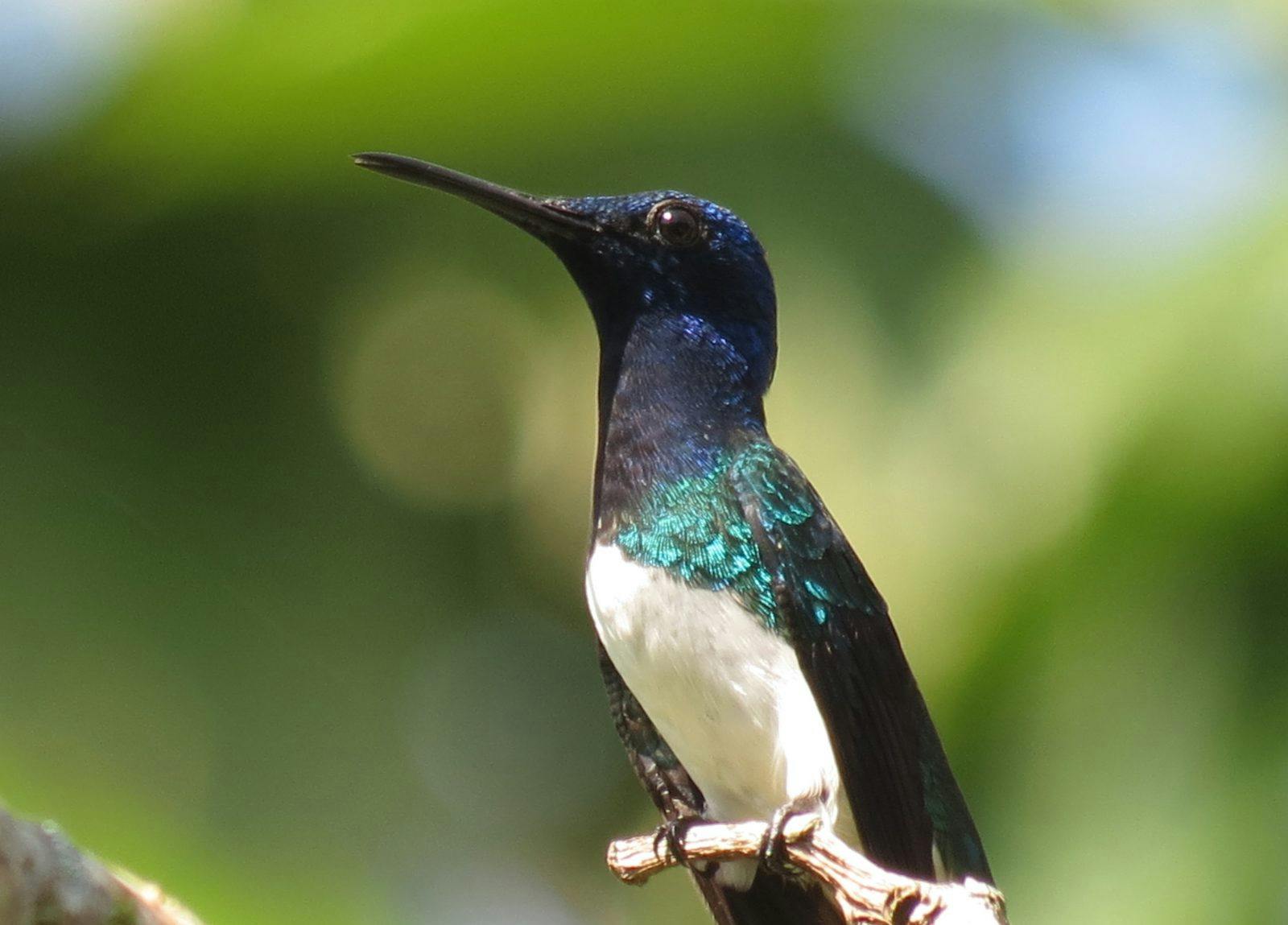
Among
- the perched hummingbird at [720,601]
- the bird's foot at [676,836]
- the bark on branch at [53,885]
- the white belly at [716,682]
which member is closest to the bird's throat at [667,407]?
the perched hummingbird at [720,601]

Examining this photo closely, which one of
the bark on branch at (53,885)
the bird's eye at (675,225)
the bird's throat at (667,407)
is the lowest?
the bark on branch at (53,885)

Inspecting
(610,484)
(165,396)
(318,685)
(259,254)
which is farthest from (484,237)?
(610,484)

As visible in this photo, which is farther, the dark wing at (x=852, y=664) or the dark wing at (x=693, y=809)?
the dark wing at (x=693, y=809)

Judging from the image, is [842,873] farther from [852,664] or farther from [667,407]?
[667,407]

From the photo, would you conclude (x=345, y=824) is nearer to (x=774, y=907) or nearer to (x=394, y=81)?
(x=394, y=81)

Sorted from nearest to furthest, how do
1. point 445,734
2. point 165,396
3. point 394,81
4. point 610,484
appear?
point 610,484 < point 394,81 < point 165,396 < point 445,734

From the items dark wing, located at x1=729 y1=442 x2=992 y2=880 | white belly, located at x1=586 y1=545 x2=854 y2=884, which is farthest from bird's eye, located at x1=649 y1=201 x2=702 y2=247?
white belly, located at x1=586 y1=545 x2=854 y2=884

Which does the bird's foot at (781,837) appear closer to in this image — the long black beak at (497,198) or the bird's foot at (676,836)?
the bird's foot at (676,836)
